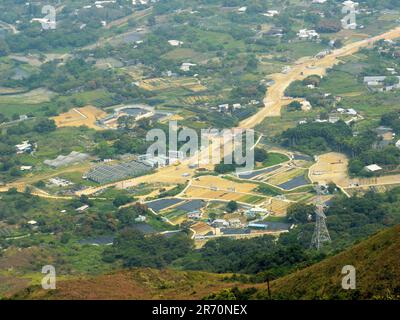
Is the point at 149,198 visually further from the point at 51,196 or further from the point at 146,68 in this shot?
the point at 146,68

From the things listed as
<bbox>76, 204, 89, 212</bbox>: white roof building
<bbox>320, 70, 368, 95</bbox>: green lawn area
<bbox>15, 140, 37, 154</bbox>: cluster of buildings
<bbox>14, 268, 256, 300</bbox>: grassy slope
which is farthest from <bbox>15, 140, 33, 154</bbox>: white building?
<bbox>14, 268, 256, 300</bbox>: grassy slope

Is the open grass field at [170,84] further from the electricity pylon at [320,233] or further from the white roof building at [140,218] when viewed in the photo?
the electricity pylon at [320,233]

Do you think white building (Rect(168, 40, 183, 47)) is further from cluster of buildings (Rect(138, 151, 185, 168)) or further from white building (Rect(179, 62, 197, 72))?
cluster of buildings (Rect(138, 151, 185, 168))

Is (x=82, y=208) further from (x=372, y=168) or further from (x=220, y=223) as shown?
(x=372, y=168)

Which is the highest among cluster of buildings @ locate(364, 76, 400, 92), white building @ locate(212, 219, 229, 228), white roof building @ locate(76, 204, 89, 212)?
white building @ locate(212, 219, 229, 228)

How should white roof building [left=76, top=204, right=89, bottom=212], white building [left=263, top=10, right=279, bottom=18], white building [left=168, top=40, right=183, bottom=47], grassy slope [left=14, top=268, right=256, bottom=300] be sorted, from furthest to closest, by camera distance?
1. white building [left=263, top=10, right=279, bottom=18]
2. white building [left=168, top=40, right=183, bottom=47]
3. white roof building [left=76, top=204, right=89, bottom=212]
4. grassy slope [left=14, top=268, right=256, bottom=300]

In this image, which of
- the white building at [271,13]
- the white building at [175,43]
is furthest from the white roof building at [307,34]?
the white building at [175,43]

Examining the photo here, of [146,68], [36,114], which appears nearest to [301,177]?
[36,114]
